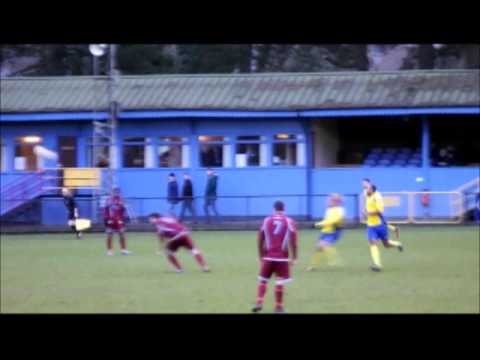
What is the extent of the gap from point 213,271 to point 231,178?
1123 cm

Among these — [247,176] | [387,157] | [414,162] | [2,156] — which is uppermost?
[2,156]

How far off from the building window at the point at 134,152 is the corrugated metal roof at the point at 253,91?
105cm

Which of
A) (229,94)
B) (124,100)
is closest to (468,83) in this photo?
(229,94)

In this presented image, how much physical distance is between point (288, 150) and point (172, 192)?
398 centimetres

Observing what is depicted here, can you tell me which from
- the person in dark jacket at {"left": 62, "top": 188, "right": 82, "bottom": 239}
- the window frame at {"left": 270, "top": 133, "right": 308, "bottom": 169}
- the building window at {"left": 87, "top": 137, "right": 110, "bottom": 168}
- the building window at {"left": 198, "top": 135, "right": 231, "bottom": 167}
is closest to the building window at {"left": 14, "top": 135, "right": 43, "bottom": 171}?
the building window at {"left": 87, "top": 137, "right": 110, "bottom": 168}

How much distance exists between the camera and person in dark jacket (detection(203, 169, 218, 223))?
25.4 metres

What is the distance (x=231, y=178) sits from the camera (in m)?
26.7

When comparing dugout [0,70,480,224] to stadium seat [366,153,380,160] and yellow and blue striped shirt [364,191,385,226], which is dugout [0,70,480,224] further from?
yellow and blue striped shirt [364,191,385,226]

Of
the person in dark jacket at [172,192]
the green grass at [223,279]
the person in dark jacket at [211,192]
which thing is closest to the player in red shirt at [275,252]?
the green grass at [223,279]

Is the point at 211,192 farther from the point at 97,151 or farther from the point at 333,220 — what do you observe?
the point at 333,220

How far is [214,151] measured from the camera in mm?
27531

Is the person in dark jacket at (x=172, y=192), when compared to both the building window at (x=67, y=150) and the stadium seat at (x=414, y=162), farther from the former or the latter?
the stadium seat at (x=414, y=162)

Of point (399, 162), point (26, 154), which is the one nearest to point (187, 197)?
point (26, 154)

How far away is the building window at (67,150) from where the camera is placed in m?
26.8
